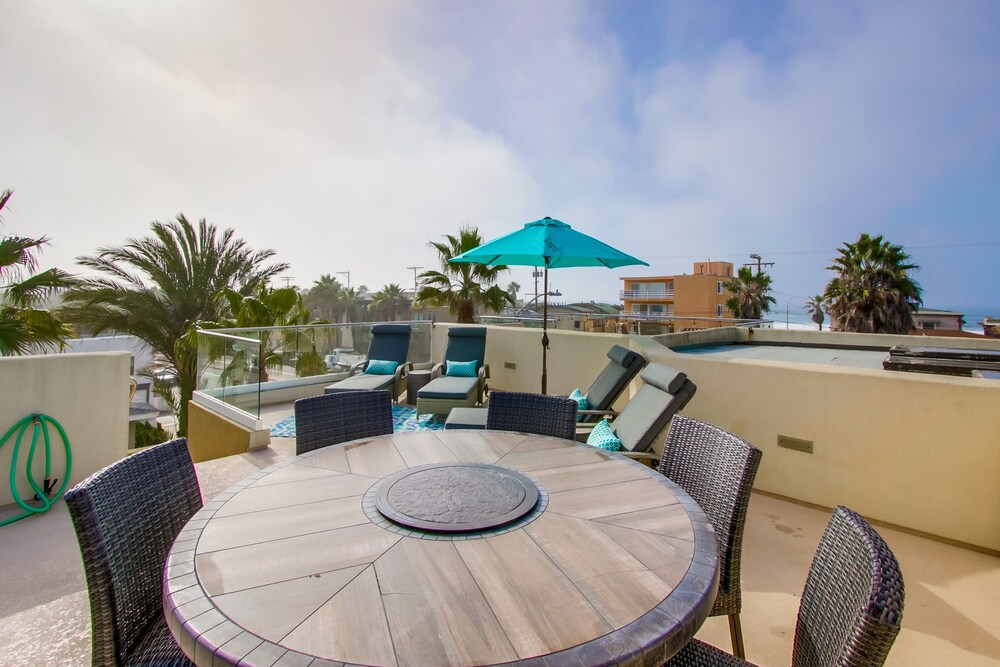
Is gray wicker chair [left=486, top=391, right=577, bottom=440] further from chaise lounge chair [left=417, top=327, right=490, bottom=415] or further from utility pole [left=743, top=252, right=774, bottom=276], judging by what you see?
utility pole [left=743, top=252, right=774, bottom=276]

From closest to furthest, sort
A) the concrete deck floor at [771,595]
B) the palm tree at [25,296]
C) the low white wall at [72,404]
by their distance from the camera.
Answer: the concrete deck floor at [771,595]
the low white wall at [72,404]
the palm tree at [25,296]

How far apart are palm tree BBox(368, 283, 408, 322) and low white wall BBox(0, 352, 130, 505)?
32.4 metres

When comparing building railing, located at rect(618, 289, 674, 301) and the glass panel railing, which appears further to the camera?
building railing, located at rect(618, 289, 674, 301)

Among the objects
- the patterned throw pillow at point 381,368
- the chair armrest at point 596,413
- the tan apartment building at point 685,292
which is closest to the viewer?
the chair armrest at point 596,413

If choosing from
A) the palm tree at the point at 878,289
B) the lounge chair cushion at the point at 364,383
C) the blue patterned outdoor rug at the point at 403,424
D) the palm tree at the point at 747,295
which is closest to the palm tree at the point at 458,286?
the lounge chair cushion at the point at 364,383

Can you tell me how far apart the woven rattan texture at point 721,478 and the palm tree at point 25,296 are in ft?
23.6

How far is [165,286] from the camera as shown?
9.76 metres

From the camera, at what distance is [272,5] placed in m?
5.35

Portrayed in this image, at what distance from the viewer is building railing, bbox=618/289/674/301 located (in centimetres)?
3966

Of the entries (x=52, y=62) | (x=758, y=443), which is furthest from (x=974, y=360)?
(x=52, y=62)

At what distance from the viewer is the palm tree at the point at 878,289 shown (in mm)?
16328

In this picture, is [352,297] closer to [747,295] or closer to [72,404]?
[747,295]

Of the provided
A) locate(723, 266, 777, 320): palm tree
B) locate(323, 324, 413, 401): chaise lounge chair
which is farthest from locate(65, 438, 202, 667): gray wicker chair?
locate(723, 266, 777, 320): palm tree

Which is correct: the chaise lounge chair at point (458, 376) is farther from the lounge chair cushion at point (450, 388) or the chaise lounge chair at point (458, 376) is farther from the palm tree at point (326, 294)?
the palm tree at point (326, 294)
